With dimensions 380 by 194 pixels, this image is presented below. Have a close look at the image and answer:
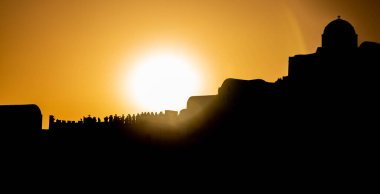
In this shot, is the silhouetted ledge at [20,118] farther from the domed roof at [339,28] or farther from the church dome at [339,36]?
the domed roof at [339,28]

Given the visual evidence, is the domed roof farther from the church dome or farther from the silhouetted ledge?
the silhouetted ledge

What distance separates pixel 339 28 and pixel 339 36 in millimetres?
515

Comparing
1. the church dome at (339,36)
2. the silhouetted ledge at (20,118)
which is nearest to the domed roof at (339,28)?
the church dome at (339,36)

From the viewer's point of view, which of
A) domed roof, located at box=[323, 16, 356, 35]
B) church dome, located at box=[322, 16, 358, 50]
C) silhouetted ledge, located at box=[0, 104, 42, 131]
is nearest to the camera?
church dome, located at box=[322, 16, 358, 50]

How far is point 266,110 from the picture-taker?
2581cm

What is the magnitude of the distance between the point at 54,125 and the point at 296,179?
45.0 ft

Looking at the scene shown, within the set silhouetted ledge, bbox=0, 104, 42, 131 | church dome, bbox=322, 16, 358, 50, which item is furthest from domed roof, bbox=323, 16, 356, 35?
silhouetted ledge, bbox=0, 104, 42, 131

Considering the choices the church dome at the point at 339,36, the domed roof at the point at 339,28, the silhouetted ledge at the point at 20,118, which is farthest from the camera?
the silhouetted ledge at the point at 20,118

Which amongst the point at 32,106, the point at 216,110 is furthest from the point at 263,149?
the point at 32,106

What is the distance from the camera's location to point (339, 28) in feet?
106

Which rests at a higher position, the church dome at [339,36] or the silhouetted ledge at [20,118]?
the church dome at [339,36]

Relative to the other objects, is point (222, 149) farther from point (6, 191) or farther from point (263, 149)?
point (6, 191)

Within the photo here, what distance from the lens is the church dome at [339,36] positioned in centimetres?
3212

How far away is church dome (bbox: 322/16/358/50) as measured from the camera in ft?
105
